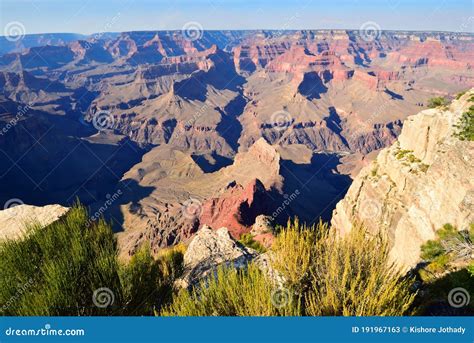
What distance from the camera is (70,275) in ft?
38.9

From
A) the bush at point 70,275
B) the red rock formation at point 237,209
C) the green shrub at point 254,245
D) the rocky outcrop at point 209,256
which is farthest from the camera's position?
the red rock formation at point 237,209

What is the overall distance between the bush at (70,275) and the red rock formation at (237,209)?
1883 inches

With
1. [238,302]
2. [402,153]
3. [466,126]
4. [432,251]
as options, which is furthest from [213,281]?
[402,153]

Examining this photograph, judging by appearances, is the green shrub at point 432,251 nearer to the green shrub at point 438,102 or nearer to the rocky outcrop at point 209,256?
the rocky outcrop at point 209,256

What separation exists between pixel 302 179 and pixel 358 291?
117069mm

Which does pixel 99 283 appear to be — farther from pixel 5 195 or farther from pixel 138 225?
pixel 5 195

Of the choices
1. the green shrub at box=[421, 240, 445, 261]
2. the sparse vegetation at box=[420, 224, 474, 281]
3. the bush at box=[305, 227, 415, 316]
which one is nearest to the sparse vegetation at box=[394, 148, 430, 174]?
the sparse vegetation at box=[420, 224, 474, 281]

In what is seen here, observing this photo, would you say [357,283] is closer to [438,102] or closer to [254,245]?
[254,245]

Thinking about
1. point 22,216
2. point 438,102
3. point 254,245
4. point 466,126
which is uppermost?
point 438,102

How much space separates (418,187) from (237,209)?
40462mm

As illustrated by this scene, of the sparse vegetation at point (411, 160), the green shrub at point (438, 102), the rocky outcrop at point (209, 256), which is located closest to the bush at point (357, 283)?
the rocky outcrop at point (209, 256)

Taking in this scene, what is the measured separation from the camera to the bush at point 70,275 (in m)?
11.2

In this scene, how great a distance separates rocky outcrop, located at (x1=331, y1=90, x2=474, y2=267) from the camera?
25.3 meters

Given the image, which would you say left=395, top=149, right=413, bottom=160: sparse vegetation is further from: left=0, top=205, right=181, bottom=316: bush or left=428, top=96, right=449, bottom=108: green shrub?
left=0, top=205, right=181, bottom=316: bush
